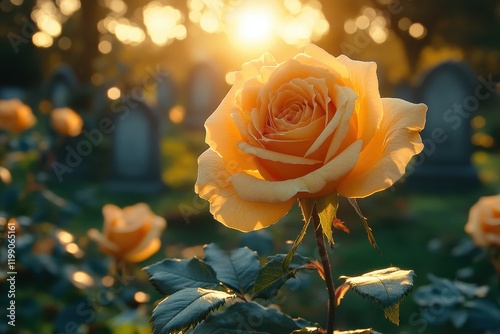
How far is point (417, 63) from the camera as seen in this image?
20.7 metres

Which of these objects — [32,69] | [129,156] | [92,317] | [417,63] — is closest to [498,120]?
[417,63]

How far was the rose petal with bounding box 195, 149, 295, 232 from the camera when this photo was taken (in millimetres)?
811

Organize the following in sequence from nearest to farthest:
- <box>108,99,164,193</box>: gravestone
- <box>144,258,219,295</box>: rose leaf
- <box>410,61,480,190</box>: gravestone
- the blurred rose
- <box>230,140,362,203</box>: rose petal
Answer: <box>230,140,362,203</box>: rose petal, <box>144,258,219,295</box>: rose leaf, the blurred rose, <box>108,99,164,193</box>: gravestone, <box>410,61,480,190</box>: gravestone

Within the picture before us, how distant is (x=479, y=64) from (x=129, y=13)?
44.1ft

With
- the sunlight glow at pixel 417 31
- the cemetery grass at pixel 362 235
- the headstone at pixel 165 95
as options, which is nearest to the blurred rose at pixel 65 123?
the cemetery grass at pixel 362 235

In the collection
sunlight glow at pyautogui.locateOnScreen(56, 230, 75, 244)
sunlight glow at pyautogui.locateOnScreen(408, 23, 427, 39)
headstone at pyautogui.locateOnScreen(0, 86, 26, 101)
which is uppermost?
sunlight glow at pyautogui.locateOnScreen(56, 230, 75, 244)

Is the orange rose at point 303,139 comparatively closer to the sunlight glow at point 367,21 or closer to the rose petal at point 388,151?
the rose petal at point 388,151

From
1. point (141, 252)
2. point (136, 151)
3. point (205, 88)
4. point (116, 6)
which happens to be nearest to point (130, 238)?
point (141, 252)

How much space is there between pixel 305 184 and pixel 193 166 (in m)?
8.65

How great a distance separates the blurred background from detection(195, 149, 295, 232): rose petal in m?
0.24

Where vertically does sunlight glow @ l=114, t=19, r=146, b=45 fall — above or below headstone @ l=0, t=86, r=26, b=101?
above

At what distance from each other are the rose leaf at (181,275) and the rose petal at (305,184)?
10.6 inches

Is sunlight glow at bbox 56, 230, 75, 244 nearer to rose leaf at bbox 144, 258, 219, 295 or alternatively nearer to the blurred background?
the blurred background

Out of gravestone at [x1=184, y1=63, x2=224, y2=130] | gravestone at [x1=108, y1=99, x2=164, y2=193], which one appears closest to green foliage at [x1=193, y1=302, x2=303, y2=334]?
gravestone at [x1=108, y1=99, x2=164, y2=193]
